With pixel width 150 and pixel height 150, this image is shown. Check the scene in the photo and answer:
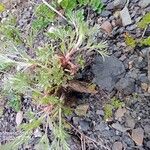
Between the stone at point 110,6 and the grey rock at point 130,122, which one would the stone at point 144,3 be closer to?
the stone at point 110,6

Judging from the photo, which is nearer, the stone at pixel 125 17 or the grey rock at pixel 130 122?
the grey rock at pixel 130 122

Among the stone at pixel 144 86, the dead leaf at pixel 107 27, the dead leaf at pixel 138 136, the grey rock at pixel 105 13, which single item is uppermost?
the grey rock at pixel 105 13

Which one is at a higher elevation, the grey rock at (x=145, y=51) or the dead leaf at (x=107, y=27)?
the dead leaf at (x=107, y=27)

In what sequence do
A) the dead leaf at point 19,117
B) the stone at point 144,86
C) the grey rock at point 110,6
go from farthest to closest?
1. the dead leaf at point 19,117
2. the grey rock at point 110,6
3. the stone at point 144,86

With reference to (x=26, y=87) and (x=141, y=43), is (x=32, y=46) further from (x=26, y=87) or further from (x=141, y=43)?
(x=141, y=43)

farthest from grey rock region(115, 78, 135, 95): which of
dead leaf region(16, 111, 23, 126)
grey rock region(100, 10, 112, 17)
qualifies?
dead leaf region(16, 111, 23, 126)

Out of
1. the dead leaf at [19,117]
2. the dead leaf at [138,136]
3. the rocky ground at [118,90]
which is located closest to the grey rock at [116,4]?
the rocky ground at [118,90]

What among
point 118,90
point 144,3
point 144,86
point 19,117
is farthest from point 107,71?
point 19,117

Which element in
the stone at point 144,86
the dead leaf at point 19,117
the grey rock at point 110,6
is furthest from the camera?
the dead leaf at point 19,117
